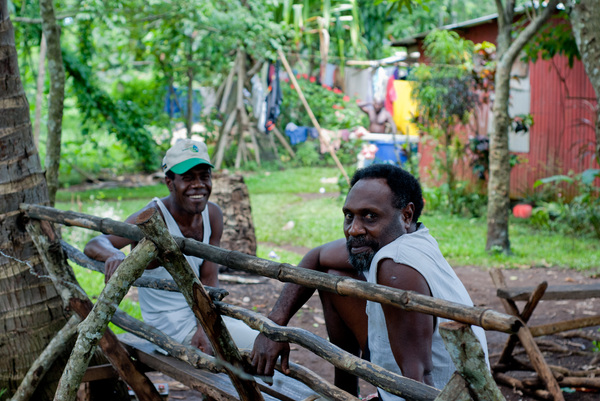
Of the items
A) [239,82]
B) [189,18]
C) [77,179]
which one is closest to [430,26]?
[239,82]

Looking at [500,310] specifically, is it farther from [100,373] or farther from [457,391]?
[457,391]

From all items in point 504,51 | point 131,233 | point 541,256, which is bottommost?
point 541,256

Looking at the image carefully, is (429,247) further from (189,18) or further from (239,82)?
(239,82)

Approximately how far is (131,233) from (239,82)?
12075 mm

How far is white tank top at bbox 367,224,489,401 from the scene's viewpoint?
216 centimetres

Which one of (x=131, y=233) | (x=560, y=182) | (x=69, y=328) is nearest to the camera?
(x=131, y=233)

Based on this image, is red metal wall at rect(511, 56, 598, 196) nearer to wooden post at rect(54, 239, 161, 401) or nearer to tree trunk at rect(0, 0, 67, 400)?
tree trunk at rect(0, 0, 67, 400)

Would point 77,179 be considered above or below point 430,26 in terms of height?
below

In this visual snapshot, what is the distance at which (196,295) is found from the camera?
2279 mm

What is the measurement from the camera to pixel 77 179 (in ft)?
46.9

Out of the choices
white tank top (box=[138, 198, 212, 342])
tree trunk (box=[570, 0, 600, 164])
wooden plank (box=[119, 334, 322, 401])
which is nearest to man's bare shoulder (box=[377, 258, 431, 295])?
wooden plank (box=[119, 334, 322, 401])

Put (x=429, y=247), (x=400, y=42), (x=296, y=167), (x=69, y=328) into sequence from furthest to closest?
(x=296, y=167) < (x=400, y=42) < (x=69, y=328) < (x=429, y=247)

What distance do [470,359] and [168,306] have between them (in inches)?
85.0

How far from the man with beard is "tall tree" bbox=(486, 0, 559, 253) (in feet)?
17.8
